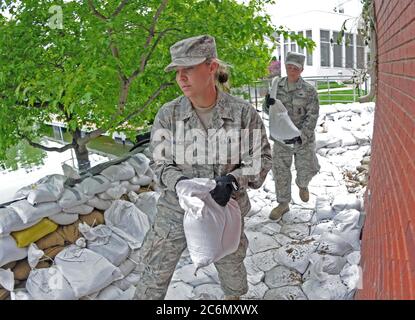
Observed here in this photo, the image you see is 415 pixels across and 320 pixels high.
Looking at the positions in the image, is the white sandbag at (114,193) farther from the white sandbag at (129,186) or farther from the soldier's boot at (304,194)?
the soldier's boot at (304,194)

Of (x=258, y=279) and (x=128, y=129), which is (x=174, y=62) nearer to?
(x=258, y=279)

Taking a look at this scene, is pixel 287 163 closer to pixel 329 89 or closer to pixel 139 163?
pixel 139 163

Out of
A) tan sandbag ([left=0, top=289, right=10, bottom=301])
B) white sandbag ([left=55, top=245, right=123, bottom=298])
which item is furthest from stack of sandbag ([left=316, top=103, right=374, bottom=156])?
tan sandbag ([left=0, top=289, right=10, bottom=301])

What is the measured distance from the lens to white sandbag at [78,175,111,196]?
116 inches

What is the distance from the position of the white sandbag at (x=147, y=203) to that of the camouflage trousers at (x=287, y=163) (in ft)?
3.95

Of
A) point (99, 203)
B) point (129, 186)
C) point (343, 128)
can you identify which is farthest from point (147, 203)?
point (343, 128)

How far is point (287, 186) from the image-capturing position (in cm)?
365

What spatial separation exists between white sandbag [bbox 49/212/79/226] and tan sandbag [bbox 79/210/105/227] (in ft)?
0.32

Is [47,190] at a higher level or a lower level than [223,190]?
lower

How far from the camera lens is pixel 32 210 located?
98.0 inches

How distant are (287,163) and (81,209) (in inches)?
77.2

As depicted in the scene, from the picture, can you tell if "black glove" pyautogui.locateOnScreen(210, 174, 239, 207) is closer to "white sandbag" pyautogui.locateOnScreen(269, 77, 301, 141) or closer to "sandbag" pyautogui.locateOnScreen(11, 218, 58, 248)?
"sandbag" pyautogui.locateOnScreen(11, 218, 58, 248)

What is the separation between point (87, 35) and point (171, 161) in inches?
66.4

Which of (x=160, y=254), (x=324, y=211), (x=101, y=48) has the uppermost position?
(x=101, y=48)
